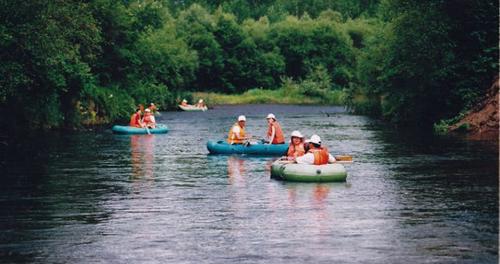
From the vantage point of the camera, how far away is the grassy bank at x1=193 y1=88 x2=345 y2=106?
98.4 meters

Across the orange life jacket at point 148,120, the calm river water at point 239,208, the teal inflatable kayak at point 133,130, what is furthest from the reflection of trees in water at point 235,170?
the orange life jacket at point 148,120

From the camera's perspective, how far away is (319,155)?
27.2 meters

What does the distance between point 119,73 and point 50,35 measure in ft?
76.2

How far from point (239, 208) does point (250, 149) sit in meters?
13.2

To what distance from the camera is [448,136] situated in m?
45.5

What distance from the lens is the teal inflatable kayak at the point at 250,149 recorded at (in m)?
36.1

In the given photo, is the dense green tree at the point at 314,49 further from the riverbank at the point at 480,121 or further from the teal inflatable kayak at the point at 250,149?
the teal inflatable kayak at the point at 250,149

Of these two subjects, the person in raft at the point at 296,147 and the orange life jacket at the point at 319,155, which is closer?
the orange life jacket at the point at 319,155

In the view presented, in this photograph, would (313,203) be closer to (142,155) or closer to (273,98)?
(142,155)

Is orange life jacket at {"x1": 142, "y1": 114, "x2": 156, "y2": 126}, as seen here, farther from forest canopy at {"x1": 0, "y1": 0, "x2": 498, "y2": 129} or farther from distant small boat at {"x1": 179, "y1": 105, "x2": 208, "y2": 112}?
distant small boat at {"x1": 179, "y1": 105, "x2": 208, "y2": 112}

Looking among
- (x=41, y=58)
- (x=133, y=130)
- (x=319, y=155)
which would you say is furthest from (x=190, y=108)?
(x=319, y=155)

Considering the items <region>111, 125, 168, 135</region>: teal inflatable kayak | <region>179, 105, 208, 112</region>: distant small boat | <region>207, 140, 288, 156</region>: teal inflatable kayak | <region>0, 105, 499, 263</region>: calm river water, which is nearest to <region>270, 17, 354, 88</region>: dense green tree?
<region>179, 105, 208, 112</region>: distant small boat

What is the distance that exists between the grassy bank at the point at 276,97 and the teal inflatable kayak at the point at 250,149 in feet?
195

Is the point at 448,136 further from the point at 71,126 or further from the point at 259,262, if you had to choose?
the point at 259,262
